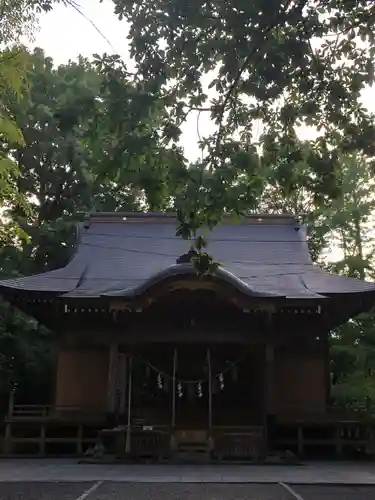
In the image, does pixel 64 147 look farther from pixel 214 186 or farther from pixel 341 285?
pixel 214 186

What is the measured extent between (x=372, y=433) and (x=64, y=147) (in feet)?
45.7

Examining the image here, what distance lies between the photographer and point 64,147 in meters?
19.6

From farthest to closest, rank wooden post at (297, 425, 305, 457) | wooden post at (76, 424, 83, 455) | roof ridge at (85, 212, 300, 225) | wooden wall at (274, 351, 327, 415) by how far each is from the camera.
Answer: roof ridge at (85, 212, 300, 225), wooden wall at (274, 351, 327, 415), wooden post at (76, 424, 83, 455), wooden post at (297, 425, 305, 457)

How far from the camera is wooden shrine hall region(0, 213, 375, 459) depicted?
34.2ft

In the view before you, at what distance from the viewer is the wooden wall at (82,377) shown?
36.7 ft

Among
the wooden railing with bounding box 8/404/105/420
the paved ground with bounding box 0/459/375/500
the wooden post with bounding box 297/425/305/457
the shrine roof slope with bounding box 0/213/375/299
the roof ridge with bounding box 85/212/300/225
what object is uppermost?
the roof ridge with bounding box 85/212/300/225

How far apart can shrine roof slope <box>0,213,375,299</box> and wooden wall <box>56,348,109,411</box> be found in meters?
1.34

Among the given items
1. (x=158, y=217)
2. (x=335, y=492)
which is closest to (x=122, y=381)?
(x=158, y=217)

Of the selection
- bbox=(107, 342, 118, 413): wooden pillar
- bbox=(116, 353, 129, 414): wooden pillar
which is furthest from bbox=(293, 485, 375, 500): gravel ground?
bbox=(116, 353, 129, 414): wooden pillar

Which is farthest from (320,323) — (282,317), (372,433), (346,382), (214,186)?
(214,186)

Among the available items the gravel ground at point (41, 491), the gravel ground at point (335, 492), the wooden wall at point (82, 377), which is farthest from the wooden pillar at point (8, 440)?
the gravel ground at point (335, 492)

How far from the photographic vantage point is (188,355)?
12617 mm

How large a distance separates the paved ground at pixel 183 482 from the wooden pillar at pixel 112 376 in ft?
5.35

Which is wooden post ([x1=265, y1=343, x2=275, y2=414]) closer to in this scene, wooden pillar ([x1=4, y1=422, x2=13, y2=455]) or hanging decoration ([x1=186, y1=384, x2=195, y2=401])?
hanging decoration ([x1=186, y1=384, x2=195, y2=401])
